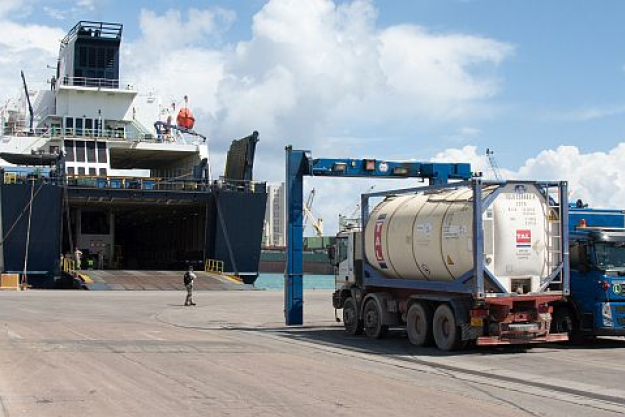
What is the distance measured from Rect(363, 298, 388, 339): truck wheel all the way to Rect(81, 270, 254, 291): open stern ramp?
2368cm

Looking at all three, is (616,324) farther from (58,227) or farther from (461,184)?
(58,227)

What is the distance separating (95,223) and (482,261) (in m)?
48.4

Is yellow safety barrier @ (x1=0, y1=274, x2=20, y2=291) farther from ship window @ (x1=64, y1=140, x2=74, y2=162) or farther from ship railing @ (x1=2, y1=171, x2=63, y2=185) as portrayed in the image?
ship window @ (x1=64, y1=140, x2=74, y2=162)

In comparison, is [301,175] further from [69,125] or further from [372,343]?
[69,125]

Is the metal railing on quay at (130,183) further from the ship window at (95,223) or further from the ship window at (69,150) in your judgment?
the ship window at (95,223)

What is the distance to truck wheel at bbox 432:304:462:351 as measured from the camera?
1655 cm

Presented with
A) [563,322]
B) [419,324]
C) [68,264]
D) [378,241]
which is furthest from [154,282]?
[563,322]

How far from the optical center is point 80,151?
51.6m

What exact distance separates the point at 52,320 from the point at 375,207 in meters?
9.88

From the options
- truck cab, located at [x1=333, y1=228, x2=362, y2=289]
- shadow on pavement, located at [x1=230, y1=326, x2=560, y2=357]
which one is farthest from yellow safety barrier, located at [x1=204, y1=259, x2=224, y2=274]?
truck cab, located at [x1=333, y1=228, x2=362, y2=289]

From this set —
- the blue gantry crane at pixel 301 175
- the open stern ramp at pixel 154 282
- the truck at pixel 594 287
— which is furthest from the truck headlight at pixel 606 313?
the open stern ramp at pixel 154 282

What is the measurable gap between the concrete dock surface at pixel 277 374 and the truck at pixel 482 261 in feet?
1.85

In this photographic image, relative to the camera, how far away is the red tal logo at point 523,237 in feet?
54.4

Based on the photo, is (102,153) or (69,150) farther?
(102,153)
